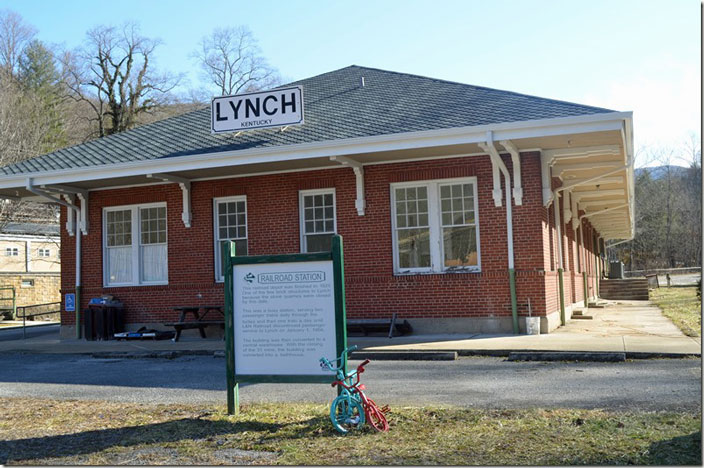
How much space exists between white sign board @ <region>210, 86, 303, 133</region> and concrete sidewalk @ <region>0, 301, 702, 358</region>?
496 centimetres

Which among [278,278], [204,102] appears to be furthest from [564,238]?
[204,102]

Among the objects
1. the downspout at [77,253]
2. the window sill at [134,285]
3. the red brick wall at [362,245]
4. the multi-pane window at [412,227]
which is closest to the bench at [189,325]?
the red brick wall at [362,245]

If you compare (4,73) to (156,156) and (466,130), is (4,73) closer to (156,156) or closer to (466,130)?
(156,156)

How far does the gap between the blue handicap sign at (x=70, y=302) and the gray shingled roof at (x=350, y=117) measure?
10.8ft

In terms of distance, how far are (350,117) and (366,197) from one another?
2145 mm

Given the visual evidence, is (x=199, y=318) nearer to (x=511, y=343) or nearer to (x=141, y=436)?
(x=511, y=343)

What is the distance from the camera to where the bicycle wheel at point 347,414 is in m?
6.49

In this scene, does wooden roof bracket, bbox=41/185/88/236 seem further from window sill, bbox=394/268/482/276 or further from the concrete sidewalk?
window sill, bbox=394/268/482/276

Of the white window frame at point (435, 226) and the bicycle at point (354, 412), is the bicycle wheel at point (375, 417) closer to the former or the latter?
the bicycle at point (354, 412)

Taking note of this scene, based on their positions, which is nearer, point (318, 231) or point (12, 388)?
point (12, 388)

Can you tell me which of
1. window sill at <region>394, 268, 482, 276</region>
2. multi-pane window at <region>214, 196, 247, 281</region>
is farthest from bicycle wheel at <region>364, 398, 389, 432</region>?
multi-pane window at <region>214, 196, 247, 281</region>

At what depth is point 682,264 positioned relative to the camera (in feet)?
243

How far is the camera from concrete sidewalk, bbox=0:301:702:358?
38.3 ft

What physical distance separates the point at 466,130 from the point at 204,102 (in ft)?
130
